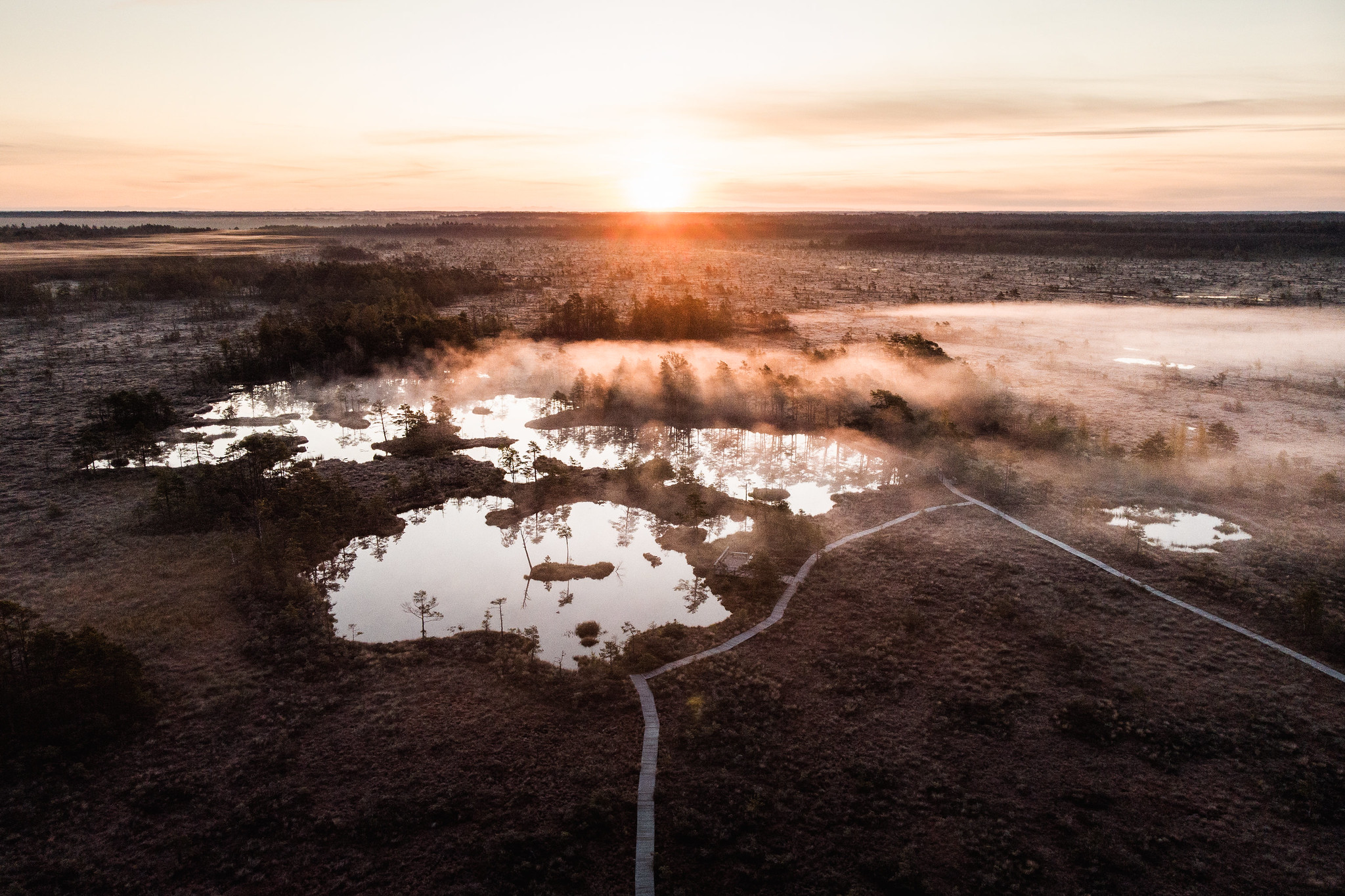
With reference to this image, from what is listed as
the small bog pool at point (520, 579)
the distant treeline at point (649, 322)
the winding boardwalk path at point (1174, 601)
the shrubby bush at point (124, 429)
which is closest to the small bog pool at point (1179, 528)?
the winding boardwalk path at point (1174, 601)

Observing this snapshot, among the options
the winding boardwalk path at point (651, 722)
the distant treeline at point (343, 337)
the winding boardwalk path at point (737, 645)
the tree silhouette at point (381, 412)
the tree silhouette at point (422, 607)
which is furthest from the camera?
the distant treeline at point (343, 337)

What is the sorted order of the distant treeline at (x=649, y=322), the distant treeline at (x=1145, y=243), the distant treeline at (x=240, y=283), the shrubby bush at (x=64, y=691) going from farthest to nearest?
1. the distant treeline at (x=1145, y=243)
2. the distant treeline at (x=240, y=283)
3. the distant treeline at (x=649, y=322)
4. the shrubby bush at (x=64, y=691)

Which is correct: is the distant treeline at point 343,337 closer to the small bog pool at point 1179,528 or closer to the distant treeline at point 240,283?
the distant treeline at point 240,283

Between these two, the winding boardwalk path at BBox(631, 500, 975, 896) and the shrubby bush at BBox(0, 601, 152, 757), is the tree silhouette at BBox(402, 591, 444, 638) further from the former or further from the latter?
the winding boardwalk path at BBox(631, 500, 975, 896)

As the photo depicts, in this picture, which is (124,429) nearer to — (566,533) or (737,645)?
(566,533)

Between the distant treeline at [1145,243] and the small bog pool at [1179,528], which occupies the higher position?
the distant treeline at [1145,243]

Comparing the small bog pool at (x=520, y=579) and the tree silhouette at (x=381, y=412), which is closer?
the small bog pool at (x=520, y=579)

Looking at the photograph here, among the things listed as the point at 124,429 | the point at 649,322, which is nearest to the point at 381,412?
the point at 124,429
